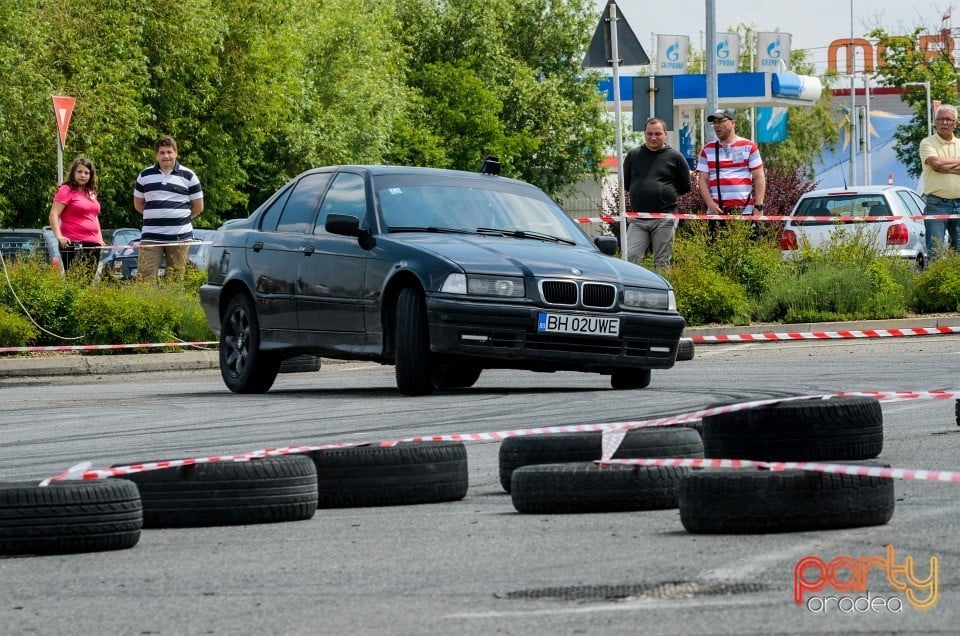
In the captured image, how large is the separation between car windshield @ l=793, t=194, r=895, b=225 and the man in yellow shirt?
3329 millimetres

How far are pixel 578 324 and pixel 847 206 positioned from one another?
15024 millimetres

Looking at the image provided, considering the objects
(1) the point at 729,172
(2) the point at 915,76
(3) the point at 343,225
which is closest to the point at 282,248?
(3) the point at 343,225

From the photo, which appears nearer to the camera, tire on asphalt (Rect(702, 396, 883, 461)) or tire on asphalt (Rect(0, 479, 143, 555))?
tire on asphalt (Rect(0, 479, 143, 555))

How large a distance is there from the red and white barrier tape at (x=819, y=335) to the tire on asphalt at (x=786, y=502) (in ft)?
36.1

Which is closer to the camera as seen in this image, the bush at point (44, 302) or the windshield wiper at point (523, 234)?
the windshield wiper at point (523, 234)

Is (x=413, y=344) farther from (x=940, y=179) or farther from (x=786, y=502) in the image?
(x=940, y=179)

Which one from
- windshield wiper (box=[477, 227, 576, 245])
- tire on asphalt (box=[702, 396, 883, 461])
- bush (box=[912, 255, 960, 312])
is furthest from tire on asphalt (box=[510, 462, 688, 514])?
bush (box=[912, 255, 960, 312])

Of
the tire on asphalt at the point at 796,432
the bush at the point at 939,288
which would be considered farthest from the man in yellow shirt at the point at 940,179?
the tire on asphalt at the point at 796,432

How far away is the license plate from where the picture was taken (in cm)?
1148

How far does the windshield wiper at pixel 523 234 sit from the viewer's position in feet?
40.9

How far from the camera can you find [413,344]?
453 inches

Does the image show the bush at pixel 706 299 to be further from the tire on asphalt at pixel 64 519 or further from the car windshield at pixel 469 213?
the tire on asphalt at pixel 64 519

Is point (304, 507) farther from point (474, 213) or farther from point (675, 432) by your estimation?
point (474, 213)

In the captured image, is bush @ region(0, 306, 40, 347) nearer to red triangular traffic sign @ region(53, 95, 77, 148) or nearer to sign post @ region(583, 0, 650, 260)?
red triangular traffic sign @ region(53, 95, 77, 148)
